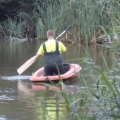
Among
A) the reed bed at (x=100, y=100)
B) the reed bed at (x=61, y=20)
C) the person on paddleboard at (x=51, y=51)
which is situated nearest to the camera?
the reed bed at (x=100, y=100)

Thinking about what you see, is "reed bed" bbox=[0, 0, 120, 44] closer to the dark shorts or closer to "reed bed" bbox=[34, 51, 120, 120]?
the dark shorts

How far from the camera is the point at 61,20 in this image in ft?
87.1

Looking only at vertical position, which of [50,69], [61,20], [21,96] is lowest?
[21,96]

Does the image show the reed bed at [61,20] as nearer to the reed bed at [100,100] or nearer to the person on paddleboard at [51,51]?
the person on paddleboard at [51,51]

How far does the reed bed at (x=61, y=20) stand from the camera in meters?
23.4

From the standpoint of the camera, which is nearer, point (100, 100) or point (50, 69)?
point (100, 100)

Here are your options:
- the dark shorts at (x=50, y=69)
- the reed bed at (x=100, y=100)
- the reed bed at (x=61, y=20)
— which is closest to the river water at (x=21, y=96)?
the reed bed at (x=100, y=100)

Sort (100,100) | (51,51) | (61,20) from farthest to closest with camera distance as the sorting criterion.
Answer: (61,20)
(51,51)
(100,100)

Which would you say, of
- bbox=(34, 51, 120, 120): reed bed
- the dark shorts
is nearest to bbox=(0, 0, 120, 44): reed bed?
the dark shorts

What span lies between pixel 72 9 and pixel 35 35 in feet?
22.2

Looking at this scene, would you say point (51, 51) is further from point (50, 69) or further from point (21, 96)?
point (21, 96)

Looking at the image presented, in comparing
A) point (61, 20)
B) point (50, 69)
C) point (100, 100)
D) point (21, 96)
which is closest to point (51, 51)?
point (50, 69)

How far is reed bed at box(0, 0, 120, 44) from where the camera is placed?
2338 centimetres

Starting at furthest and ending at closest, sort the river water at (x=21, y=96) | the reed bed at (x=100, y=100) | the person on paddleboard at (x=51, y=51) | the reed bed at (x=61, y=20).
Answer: the reed bed at (x=61, y=20) < the person on paddleboard at (x=51, y=51) < the river water at (x=21, y=96) < the reed bed at (x=100, y=100)
